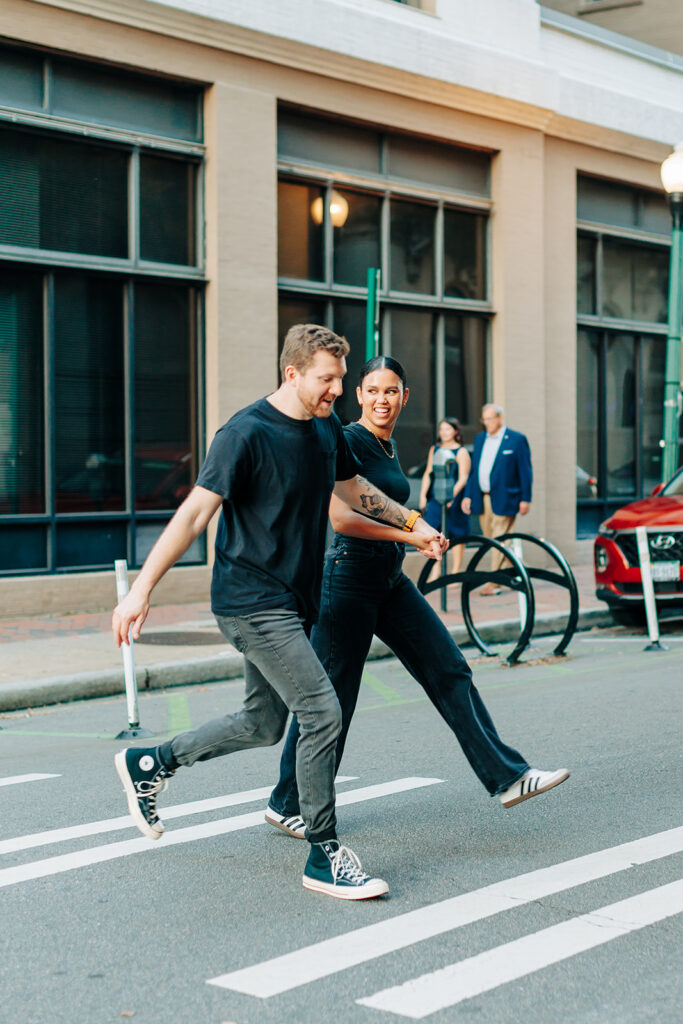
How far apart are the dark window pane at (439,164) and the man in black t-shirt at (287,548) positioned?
11.5 metres

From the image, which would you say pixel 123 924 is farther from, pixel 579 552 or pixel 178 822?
pixel 579 552

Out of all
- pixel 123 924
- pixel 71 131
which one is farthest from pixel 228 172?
pixel 123 924

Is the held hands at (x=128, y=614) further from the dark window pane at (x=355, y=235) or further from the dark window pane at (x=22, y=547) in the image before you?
the dark window pane at (x=355, y=235)

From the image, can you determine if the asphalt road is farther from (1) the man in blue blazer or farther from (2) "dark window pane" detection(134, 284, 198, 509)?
(1) the man in blue blazer

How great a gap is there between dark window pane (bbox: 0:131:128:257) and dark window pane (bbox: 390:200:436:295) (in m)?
3.73

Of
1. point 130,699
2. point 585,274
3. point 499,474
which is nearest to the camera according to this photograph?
point 130,699

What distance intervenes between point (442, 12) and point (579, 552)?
23.7 feet

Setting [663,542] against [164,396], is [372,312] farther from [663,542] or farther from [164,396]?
[663,542]

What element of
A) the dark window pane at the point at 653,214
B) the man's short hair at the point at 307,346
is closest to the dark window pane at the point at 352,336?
the dark window pane at the point at 653,214

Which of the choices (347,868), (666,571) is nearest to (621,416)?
(666,571)

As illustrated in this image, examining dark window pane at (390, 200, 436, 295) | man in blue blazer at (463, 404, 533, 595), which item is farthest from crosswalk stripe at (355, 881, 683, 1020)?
dark window pane at (390, 200, 436, 295)

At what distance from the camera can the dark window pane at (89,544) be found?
1272 centimetres

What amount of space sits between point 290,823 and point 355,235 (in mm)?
10772

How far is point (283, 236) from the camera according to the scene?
14.4m
